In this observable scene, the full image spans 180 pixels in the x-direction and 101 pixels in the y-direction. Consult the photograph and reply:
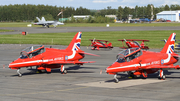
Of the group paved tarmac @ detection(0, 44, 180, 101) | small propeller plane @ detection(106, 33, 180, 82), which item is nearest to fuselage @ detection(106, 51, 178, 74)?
small propeller plane @ detection(106, 33, 180, 82)

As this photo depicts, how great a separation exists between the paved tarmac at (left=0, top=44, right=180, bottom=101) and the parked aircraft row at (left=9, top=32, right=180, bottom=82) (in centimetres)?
93

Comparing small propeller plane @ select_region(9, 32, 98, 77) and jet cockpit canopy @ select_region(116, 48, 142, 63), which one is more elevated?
jet cockpit canopy @ select_region(116, 48, 142, 63)

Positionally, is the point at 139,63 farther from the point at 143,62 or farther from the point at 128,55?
the point at 128,55

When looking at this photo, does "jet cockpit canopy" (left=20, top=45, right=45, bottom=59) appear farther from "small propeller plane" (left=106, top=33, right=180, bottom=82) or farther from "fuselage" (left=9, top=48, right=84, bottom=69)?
"small propeller plane" (left=106, top=33, right=180, bottom=82)

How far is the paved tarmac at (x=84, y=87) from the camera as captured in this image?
57.1 feet

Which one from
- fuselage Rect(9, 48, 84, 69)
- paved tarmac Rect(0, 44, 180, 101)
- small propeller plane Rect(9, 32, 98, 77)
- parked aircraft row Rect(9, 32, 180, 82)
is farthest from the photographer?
small propeller plane Rect(9, 32, 98, 77)

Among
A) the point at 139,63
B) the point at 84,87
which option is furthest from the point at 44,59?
the point at 139,63

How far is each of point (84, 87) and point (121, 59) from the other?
4089 millimetres

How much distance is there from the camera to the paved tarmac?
57.1 feet

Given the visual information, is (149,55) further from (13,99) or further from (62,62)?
(13,99)

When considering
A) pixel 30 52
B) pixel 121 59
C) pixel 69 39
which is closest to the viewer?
pixel 121 59

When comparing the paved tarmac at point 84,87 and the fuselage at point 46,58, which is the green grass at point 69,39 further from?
the paved tarmac at point 84,87

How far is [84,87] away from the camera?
20.6 meters

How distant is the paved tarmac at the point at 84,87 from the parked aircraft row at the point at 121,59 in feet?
3.04
